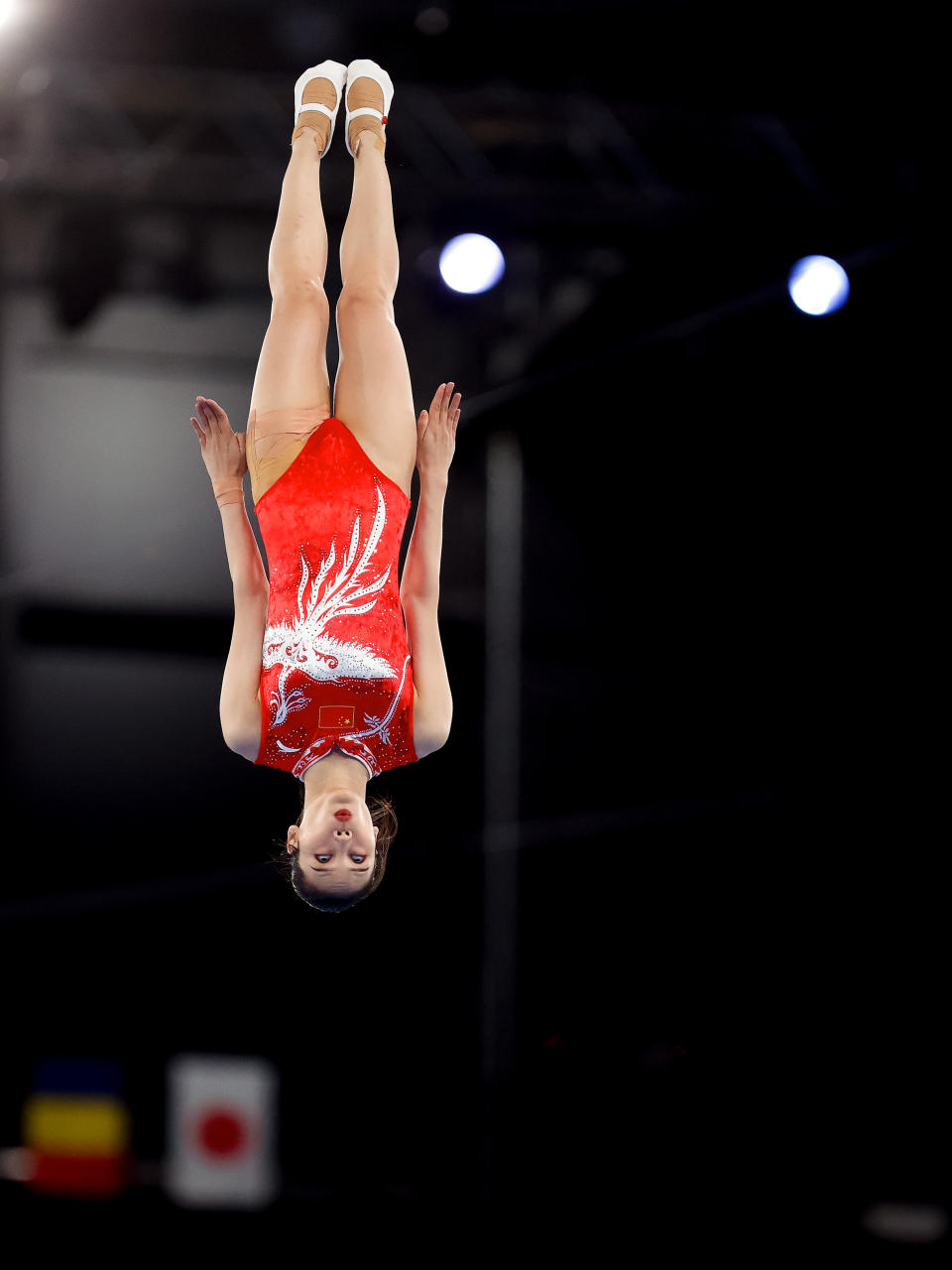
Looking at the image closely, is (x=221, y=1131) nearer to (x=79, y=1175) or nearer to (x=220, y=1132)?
(x=220, y=1132)

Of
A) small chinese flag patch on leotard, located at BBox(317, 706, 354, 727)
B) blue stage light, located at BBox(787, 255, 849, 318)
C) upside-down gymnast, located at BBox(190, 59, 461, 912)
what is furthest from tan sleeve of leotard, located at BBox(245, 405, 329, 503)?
blue stage light, located at BBox(787, 255, 849, 318)

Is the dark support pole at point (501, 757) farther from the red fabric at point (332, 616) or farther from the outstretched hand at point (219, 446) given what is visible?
the outstretched hand at point (219, 446)

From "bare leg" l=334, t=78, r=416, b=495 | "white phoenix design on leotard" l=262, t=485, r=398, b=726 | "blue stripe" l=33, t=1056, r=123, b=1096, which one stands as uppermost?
"bare leg" l=334, t=78, r=416, b=495

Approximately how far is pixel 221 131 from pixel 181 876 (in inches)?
103


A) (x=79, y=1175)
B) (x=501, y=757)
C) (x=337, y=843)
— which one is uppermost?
(x=501, y=757)

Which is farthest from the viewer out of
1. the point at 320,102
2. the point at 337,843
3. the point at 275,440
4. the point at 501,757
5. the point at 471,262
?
the point at 501,757

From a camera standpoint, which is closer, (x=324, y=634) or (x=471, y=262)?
(x=324, y=634)

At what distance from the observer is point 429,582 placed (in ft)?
9.15

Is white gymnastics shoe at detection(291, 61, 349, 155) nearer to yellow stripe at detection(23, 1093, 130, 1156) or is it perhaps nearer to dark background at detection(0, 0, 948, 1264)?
dark background at detection(0, 0, 948, 1264)

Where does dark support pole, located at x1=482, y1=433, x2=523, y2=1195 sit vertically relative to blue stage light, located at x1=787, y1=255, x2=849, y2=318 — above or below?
below

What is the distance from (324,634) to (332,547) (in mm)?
174

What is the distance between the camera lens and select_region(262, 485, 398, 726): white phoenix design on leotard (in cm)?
263

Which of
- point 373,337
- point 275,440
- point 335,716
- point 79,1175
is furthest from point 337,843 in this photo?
point 79,1175

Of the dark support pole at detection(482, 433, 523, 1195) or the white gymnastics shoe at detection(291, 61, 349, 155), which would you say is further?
the dark support pole at detection(482, 433, 523, 1195)
